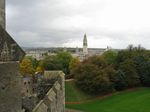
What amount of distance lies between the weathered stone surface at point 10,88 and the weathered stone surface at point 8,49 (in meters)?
0.30

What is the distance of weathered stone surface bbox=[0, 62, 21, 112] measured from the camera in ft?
21.9

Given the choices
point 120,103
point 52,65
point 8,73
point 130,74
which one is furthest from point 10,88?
point 52,65

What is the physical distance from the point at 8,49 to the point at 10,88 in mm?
1039

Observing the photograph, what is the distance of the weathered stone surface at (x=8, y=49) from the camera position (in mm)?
7137

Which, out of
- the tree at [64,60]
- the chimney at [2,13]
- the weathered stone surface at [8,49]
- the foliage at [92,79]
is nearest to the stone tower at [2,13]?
the chimney at [2,13]

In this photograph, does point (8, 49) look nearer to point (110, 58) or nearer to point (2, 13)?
point (2, 13)

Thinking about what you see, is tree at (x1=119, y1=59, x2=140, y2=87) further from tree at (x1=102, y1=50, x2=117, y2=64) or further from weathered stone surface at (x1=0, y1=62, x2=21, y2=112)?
weathered stone surface at (x1=0, y1=62, x2=21, y2=112)

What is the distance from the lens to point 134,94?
5078cm

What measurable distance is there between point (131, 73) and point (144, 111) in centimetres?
1691

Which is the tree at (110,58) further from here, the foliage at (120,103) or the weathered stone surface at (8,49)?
the weathered stone surface at (8,49)

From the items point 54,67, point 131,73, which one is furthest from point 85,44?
point 131,73

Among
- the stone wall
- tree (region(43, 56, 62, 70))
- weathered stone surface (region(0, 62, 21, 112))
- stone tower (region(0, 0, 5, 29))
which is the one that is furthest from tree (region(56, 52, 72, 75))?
weathered stone surface (region(0, 62, 21, 112))

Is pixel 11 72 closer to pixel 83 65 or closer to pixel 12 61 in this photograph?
pixel 12 61

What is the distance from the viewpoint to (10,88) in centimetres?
686
